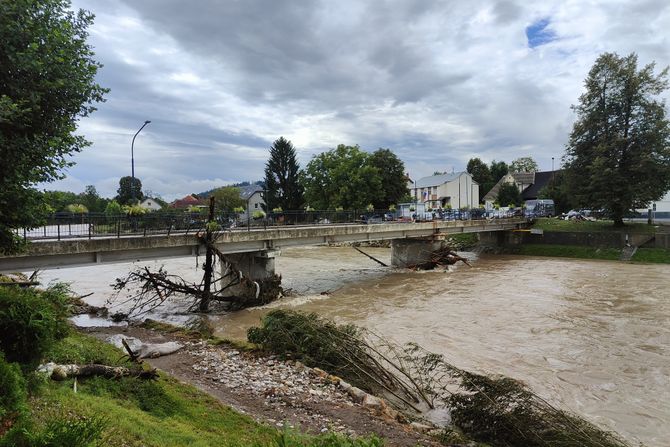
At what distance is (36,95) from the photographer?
22.7 feet

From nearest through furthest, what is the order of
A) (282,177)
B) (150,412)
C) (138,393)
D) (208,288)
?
(150,412) < (138,393) < (208,288) < (282,177)

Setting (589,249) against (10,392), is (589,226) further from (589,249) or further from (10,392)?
(10,392)

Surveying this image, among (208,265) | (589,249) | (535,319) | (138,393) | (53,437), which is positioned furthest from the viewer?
(589,249)

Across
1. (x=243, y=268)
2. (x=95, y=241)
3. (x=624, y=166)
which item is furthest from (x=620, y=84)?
(x=95, y=241)

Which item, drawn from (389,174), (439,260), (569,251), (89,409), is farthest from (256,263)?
(389,174)

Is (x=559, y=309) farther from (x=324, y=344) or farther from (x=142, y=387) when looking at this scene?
(x=142, y=387)

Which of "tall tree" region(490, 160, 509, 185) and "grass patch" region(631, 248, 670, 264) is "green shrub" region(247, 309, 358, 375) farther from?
"tall tree" region(490, 160, 509, 185)

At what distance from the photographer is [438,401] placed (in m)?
9.54

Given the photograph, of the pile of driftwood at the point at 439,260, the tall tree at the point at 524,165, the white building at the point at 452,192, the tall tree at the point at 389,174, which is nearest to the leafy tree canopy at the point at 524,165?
the tall tree at the point at 524,165

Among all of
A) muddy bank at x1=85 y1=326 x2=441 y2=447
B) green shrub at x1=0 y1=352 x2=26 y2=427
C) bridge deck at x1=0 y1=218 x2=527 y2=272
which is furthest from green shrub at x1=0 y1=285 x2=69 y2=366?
bridge deck at x1=0 y1=218 x2=527 y2=272

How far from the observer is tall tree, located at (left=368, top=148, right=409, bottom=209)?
Answer: 64312mm

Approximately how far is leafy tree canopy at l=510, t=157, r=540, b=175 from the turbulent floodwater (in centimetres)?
8469

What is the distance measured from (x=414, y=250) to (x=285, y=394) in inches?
1166

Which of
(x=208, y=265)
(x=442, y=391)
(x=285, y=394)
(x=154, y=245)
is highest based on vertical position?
(x=154, y=245)
